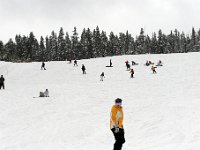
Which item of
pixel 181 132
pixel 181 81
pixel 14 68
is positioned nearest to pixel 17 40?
pixel 14 68

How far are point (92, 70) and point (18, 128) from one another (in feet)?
106

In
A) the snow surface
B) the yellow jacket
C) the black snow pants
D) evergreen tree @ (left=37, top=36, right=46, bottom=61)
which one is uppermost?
evergreen tree @ (left=37, top=36, right=46, bottom=61)

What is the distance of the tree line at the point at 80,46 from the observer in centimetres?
11856

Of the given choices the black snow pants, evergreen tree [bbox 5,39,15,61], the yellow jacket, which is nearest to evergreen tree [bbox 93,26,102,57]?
evergreen tree [bbox 5,39,15,61]

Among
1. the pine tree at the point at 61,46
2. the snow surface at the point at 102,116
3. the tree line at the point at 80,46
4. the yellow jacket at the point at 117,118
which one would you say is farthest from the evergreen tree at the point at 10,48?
the yellow jacket at the point at 117,118

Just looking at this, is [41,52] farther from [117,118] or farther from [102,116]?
[117,118]

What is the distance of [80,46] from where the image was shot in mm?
120688

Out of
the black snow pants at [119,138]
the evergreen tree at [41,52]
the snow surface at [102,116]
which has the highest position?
the evergreen tree at [41,52]

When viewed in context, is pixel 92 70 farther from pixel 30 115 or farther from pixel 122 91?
pixel 30 115

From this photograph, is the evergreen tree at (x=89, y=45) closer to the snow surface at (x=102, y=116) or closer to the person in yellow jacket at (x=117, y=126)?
the snow surface at (x=102, y=116)

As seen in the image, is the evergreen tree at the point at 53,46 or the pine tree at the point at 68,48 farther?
the evergreen tree at the point at 53,46

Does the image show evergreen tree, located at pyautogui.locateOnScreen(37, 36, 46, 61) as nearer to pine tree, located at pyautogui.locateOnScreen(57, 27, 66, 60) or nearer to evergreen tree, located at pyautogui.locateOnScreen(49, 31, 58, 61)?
evergreen tree, located at pyautogui.locateOnScreen(49, 31, 58, 61)

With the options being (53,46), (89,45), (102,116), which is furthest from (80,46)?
(102,116)

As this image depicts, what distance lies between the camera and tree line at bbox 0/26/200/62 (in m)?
119
